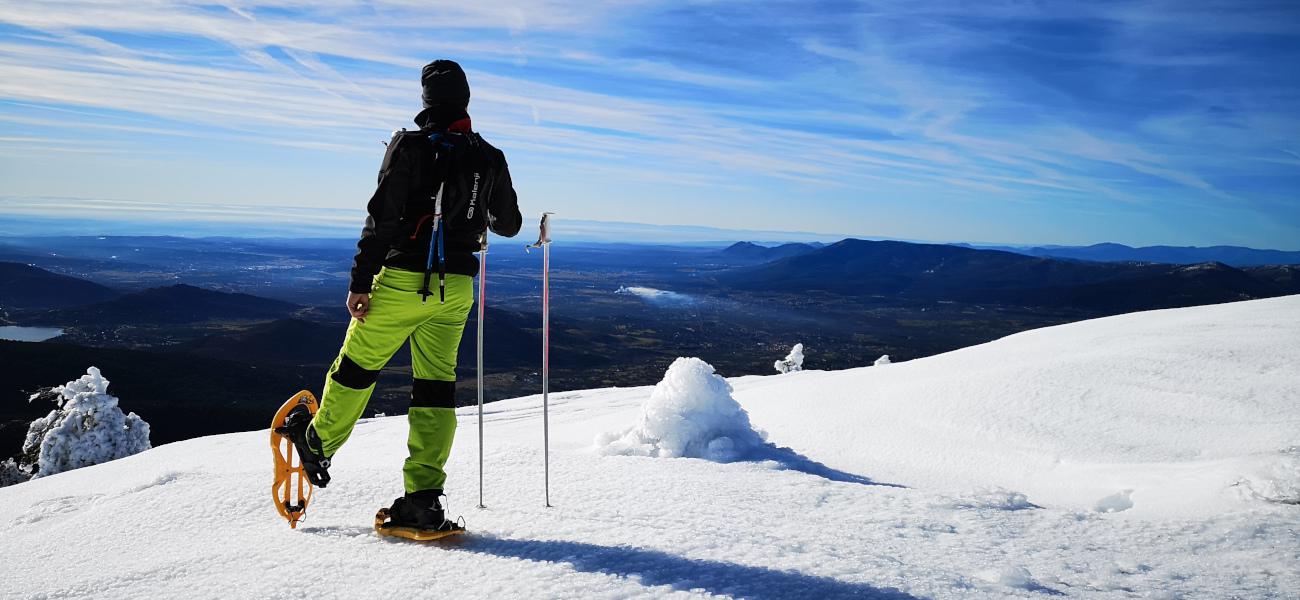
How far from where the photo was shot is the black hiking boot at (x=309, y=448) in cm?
397

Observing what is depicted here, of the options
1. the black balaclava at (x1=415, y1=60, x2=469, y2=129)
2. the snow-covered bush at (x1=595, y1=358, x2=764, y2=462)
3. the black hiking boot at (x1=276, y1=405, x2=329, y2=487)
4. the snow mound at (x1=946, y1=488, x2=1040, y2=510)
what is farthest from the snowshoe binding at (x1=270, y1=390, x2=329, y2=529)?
the snow mound at (x1=946, y1=488, x2=1040, y2=510)

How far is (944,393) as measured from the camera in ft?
24.7

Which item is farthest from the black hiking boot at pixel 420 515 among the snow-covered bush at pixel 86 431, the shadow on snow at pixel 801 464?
the snow-covered bush at pixel 86 431

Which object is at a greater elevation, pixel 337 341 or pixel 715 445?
pixel 715 445

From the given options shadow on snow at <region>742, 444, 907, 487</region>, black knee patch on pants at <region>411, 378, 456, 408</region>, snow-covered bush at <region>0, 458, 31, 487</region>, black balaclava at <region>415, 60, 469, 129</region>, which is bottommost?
snow-covered bush at <region>0, 458, 31, 487</region>

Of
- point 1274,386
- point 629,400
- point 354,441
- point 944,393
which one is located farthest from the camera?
point 629,400

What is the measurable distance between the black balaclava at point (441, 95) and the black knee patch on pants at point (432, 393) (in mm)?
1403

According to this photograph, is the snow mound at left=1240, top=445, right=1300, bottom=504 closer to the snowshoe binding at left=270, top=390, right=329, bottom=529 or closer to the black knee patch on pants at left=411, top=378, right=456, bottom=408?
the black knee patch on pants at left=411, top=378, right=456, bottom=408

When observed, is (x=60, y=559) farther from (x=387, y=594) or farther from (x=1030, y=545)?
(x=1030, y=545)

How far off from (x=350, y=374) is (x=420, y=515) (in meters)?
0.84

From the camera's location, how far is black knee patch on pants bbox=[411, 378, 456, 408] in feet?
13.2

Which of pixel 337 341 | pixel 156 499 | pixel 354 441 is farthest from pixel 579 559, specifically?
pixel 337 341

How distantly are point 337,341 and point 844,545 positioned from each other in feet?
672

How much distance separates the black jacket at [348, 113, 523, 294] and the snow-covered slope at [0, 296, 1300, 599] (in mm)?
1460
